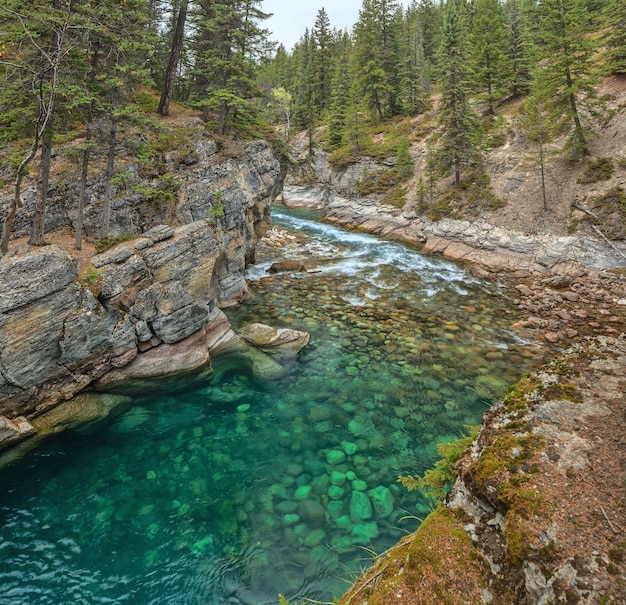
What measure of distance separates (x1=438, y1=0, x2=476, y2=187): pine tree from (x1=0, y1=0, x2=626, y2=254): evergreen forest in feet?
0.37

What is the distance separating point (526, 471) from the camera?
3.61 metres

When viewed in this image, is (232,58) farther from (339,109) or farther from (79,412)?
(339,109)

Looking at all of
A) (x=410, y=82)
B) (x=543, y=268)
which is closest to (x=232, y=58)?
(x=543, y=268)

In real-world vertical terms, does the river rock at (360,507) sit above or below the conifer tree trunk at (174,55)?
below

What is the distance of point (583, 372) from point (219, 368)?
10.3m

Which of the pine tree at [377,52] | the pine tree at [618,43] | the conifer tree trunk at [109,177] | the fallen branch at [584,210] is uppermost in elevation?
the pine tree at [377,52]

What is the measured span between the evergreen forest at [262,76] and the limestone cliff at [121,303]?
197 cm

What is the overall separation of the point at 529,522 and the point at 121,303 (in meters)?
11.5

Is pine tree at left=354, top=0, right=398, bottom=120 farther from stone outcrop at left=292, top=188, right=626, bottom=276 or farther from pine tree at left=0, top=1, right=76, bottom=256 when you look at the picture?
pine tree at left=0, top=1, right=76, bottom=256

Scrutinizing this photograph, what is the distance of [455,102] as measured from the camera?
29.4 metres

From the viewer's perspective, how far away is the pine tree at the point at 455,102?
29312 mm

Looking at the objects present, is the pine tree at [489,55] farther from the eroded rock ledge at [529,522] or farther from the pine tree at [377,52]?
the eroded rock ledge at [529,522]

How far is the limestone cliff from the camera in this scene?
888cm

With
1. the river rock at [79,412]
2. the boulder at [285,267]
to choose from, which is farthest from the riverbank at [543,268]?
the river rock at [79,412]
